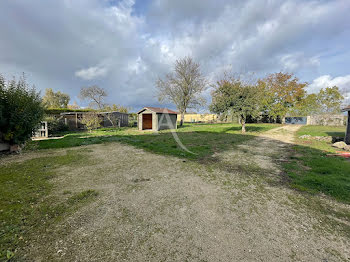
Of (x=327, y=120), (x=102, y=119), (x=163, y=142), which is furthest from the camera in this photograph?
(x=327, y=120)

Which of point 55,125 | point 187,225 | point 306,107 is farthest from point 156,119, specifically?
point 306,107

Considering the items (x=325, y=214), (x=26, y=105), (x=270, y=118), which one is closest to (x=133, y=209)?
(x=325, y=214)

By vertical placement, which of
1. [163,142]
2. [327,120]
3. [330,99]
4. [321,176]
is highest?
[330,99]

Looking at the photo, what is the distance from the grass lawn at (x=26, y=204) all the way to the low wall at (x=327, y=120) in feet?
133

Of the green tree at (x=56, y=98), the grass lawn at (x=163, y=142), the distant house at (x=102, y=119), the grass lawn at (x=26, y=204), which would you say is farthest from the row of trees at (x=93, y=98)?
the grass lawn at (x=26, y=204)

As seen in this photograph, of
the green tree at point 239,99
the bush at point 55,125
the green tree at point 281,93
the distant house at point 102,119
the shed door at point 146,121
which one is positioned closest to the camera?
the bush at point 55,125

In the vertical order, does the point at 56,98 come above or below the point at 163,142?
above

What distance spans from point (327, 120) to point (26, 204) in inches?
1654

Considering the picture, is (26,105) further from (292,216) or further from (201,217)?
(292,216)

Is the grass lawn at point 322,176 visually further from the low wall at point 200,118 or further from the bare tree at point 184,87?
the low wall at point 200,118

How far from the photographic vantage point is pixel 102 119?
66.6 feet

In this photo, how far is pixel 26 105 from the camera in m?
6.23

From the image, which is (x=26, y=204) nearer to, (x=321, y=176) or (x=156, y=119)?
(x=321, y=176)

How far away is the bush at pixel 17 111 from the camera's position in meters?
5.80
